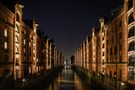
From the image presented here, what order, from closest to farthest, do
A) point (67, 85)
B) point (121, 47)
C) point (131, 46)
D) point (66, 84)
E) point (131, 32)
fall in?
1. point (131, 32)
2. point (131, 46)
3. point (121, 47)
4. point (67, 85)
5. point (66, 84)

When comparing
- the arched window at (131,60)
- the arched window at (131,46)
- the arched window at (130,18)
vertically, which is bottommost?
the arched window at (131,60)

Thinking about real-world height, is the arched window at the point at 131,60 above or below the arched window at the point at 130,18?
below

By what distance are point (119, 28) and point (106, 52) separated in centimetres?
1781

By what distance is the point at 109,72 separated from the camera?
216 feet

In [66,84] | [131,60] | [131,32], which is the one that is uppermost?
[131,32]

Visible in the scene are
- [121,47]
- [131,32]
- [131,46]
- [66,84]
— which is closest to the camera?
[131,32]

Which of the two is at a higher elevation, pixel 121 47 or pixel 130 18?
pixel 130 18

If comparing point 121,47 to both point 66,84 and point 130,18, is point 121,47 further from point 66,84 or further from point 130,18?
point 66,84

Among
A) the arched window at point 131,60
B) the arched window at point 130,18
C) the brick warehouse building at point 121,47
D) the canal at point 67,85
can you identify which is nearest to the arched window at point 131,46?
the brick warehouse building at point 121,47

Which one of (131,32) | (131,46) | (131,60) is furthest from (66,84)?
(131,32)

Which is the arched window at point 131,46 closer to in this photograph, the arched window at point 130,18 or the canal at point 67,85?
the arched window at point 130,18

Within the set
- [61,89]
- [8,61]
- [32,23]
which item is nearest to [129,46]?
[61,89]

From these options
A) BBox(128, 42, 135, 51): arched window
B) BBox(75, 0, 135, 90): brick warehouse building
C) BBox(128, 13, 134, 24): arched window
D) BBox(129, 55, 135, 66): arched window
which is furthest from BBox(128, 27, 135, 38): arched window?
BBox(129, 55, 135, 66): arched window

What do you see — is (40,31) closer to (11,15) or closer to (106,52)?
(106,52)
